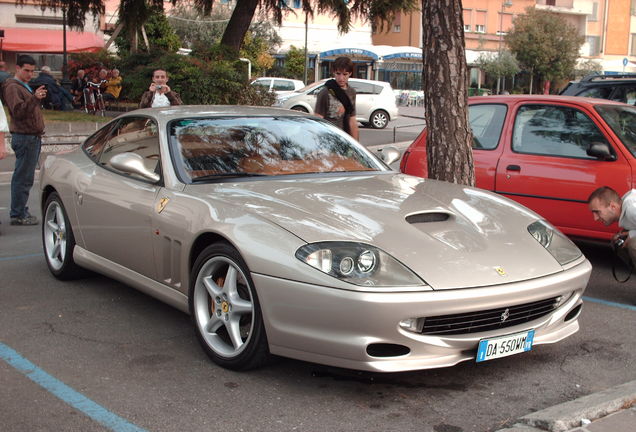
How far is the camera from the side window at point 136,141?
5262 mm

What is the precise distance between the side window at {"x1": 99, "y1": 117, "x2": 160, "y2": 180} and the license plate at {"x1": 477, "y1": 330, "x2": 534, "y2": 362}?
235 centimetres


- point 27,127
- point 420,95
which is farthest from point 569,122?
point 420,95

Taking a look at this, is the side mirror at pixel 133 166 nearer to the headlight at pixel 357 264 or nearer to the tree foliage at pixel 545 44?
the headlight at pixel 357 264

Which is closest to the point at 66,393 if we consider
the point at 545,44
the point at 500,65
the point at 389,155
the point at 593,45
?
the point at 389,155

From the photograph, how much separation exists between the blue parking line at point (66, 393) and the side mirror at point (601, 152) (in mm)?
4748

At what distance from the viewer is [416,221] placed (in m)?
4.40

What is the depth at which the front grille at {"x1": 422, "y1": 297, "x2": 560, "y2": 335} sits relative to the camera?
3.88 m

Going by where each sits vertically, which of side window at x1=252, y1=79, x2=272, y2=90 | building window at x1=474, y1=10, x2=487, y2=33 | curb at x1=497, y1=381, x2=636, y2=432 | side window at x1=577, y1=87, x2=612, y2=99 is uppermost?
building window at x1=474, y1=10, x2=487, y2=33

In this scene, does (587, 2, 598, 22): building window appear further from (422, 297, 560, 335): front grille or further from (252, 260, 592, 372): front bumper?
(252, 260, 592, 372): front bumper

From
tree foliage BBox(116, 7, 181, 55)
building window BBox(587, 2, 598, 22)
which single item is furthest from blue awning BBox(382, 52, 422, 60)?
Result: building window BBox(587, 2, 598, 22)

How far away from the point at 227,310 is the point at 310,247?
71 cm

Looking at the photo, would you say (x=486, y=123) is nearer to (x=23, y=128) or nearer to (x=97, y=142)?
(x=97, y=142)

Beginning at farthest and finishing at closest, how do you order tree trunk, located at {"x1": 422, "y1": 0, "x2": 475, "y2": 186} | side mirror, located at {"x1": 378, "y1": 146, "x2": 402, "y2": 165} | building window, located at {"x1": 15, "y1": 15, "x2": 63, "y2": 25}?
1. building window, located at {"x1": 15, "y1": 15, "x2": 63, "y2": 25}
2. tree trunk, located at {"x1": 422, "y1": 0, "x2": 475, "y2": 186}
3. side mirror, located at {"x1": 378, "y1": 146, "x2": 402, "y2": 165}

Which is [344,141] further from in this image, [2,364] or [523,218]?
[2,364]
